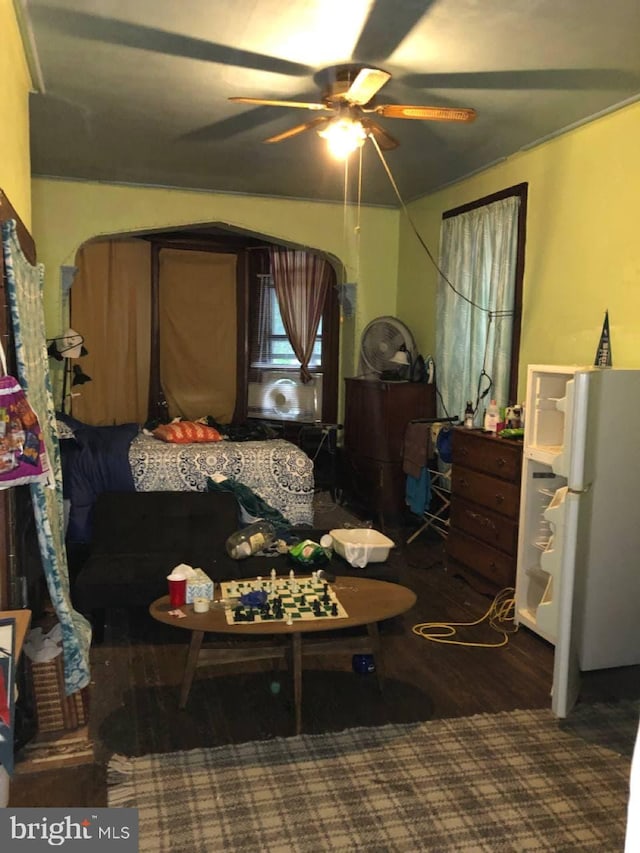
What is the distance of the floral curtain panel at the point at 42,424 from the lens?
2.39 m

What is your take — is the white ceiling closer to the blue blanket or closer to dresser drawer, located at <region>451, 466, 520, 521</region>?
the blue blanket

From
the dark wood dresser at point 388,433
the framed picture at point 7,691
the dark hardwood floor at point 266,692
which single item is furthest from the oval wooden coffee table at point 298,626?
the dark wood dresser at point 388,433

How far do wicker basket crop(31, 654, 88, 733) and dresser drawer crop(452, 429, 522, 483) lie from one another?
255 centimetres

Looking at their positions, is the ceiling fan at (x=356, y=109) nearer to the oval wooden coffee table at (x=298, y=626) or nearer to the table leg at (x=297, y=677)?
the oval wooden coffee table at (x=298, y=626)

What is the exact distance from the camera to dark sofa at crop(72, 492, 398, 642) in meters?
3.41

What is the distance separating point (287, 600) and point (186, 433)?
8.66 feet

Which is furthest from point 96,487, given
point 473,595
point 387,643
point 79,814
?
point 79,814

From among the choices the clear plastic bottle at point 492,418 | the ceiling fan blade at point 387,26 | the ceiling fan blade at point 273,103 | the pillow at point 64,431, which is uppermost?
the ceiling fan blade at point 387,26

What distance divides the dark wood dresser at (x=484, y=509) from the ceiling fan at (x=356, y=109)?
6.02ft

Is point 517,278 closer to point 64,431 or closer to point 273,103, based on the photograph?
point 273,103

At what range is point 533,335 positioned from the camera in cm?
448

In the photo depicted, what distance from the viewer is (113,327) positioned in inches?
271

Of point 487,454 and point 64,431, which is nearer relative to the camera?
point 487,454

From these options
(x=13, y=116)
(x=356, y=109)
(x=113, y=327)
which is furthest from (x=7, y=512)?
(x=113, y=327)
